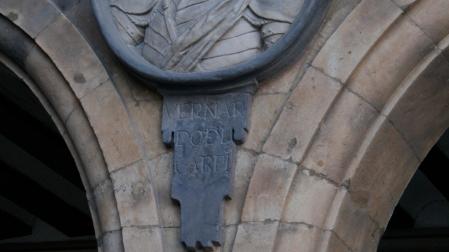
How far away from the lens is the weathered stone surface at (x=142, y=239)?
5.28 metres

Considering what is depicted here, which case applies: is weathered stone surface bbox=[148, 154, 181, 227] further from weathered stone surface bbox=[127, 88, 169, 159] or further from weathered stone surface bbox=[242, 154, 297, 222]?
weathered stone surface bbox=[242, 154, 297, 222]

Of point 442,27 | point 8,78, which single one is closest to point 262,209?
point 442,27

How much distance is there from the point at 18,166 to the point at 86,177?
2155 millimetres

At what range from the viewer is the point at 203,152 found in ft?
17.4

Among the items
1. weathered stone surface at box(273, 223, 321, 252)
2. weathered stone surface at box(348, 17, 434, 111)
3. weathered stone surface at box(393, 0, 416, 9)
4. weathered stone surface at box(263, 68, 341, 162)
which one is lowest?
weathered stone surface at box(273, 223, 321, 252)

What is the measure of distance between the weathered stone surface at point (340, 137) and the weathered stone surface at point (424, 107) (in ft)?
0.41

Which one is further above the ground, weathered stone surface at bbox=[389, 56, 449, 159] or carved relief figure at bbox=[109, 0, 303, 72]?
carved relief figure at bbox=[109, 0, 303, 72]

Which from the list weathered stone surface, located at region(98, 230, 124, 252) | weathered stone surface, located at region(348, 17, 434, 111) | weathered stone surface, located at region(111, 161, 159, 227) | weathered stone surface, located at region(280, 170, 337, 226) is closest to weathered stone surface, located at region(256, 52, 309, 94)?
weathered stone surface, located at region(348, 17, 434, 111)

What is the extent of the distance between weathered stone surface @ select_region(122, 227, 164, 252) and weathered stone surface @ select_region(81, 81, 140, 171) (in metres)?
0.30

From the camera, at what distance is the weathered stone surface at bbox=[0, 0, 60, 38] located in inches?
229

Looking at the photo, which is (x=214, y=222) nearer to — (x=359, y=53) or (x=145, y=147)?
(x=145, y=147)

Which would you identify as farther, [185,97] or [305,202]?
[185,97]

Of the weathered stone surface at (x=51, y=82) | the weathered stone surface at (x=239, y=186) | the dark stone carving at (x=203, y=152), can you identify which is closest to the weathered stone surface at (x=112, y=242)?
the dark stone carving at (x=203, y=152)

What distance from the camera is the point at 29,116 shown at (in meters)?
7.18
